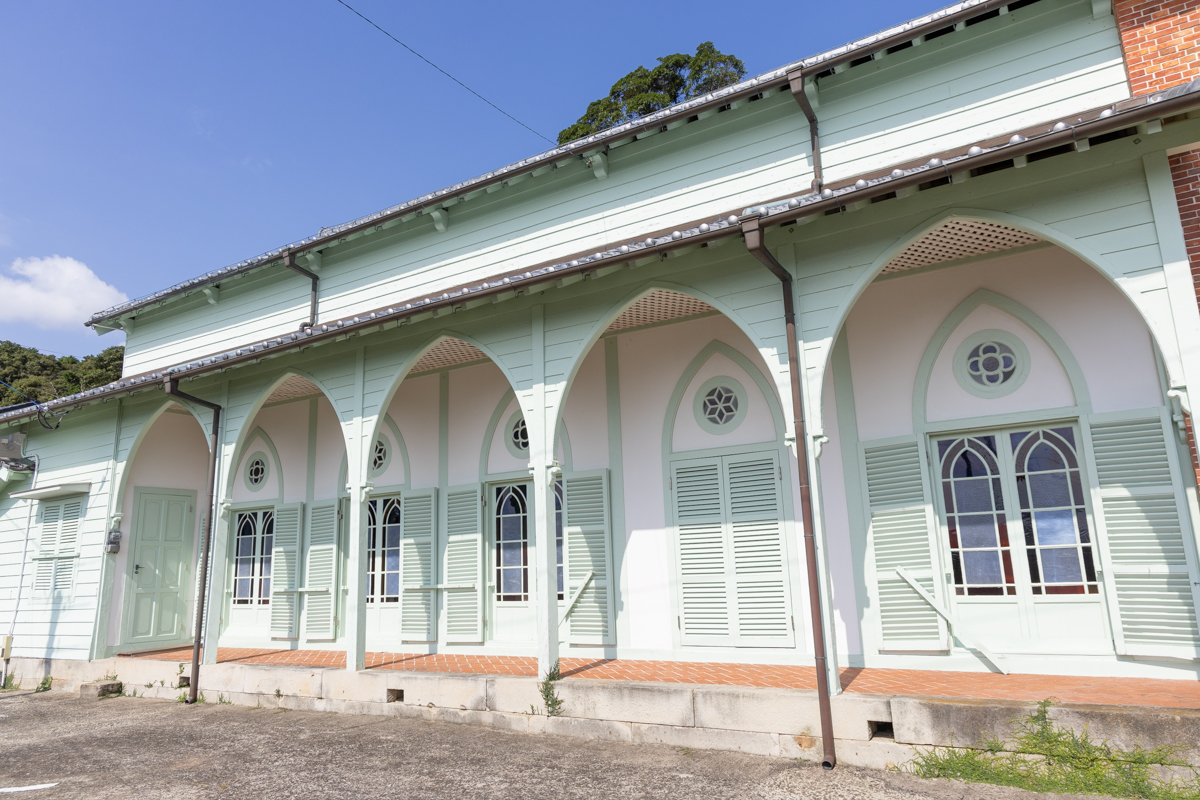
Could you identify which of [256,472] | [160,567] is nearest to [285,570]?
[256,472]

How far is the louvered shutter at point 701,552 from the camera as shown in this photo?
7.25 m

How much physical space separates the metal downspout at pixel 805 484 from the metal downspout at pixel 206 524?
6761 mm

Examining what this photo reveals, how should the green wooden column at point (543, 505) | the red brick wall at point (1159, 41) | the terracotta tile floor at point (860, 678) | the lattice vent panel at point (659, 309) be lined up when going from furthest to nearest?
the lattice vent panel at point (659, 309)
the green wooden column at point (543, 505)
the red brick wall at point (1159, 41)
the terracotta tile floor at point (860, 678)

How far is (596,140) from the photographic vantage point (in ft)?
26.1

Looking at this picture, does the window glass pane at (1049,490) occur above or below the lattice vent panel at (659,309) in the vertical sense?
below

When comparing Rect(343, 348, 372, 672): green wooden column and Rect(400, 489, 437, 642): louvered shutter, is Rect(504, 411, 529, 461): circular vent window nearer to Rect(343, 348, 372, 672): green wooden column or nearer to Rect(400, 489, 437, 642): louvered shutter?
Rect(400, 489, 437, 642): louvered shutter

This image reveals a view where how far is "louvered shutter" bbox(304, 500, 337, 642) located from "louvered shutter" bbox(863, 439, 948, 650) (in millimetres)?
6886

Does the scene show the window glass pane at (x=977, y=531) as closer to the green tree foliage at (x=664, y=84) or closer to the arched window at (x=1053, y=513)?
the arched window at (x=1053, y=513)

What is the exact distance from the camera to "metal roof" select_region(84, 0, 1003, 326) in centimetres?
638

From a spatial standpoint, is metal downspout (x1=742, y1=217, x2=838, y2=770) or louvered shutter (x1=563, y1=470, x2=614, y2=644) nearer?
metal downspout (x1=742, y1=217, x2=838, y2=770)

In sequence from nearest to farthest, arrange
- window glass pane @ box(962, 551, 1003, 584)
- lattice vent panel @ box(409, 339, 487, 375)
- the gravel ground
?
1. the gravel ground
2. window glass pane @ box(962, 551, 1003, 584)
3. lattice vent panel @ box(409, 339, 487, 375)

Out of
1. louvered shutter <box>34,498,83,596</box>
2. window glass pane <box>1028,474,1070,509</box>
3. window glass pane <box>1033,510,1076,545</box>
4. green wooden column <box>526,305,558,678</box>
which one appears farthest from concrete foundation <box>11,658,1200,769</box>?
louvered shutter <box>34,498,83,596</box>

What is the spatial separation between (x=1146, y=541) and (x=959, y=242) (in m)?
2.67

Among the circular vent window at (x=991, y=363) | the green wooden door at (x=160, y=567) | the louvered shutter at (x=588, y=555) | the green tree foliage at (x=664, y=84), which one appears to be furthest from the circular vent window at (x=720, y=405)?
the green tree foliage at (x=664, y=84)
